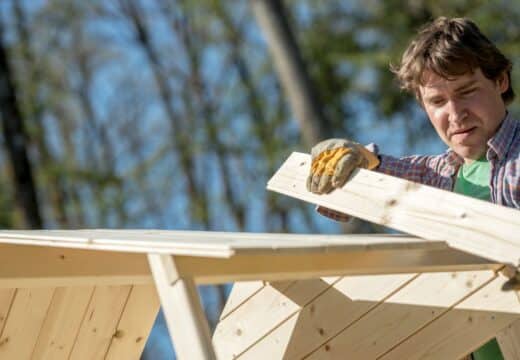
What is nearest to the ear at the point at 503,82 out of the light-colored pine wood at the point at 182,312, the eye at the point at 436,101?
the eye at the point at 436,101

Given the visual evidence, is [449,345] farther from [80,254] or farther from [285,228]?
[285,228]

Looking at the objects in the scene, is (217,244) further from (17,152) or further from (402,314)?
(17,152)

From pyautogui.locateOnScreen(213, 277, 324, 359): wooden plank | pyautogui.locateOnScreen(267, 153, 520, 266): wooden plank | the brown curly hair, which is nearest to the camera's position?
pyautogui.locateOnScreen(267, 153, 520, 266): wooden plank

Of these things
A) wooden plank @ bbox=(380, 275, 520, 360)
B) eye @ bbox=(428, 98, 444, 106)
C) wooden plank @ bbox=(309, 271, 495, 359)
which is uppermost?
eye @ bbox=(428, 98, 444, 106)

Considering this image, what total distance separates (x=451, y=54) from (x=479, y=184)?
42 centimetres

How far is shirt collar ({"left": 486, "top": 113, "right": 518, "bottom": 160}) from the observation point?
289 cm

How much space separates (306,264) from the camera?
2.30m

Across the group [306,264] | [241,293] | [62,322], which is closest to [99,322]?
[62,322]

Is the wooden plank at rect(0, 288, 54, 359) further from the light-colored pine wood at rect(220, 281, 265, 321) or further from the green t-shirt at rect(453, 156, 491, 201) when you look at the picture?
the green t-shirt at rect(453, 156, 491, 201)

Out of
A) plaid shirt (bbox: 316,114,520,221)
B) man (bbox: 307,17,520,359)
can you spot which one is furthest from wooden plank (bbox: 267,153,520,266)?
plaid shirt (bbox: 316,114,520,221)

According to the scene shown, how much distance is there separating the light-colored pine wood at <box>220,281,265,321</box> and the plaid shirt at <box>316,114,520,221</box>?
25.1 inches

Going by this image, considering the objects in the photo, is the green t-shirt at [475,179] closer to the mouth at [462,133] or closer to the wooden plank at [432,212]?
the mouth at [462,133]

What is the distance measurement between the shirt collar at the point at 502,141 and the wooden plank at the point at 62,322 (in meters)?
1.51

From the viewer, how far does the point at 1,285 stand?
9.61ft
